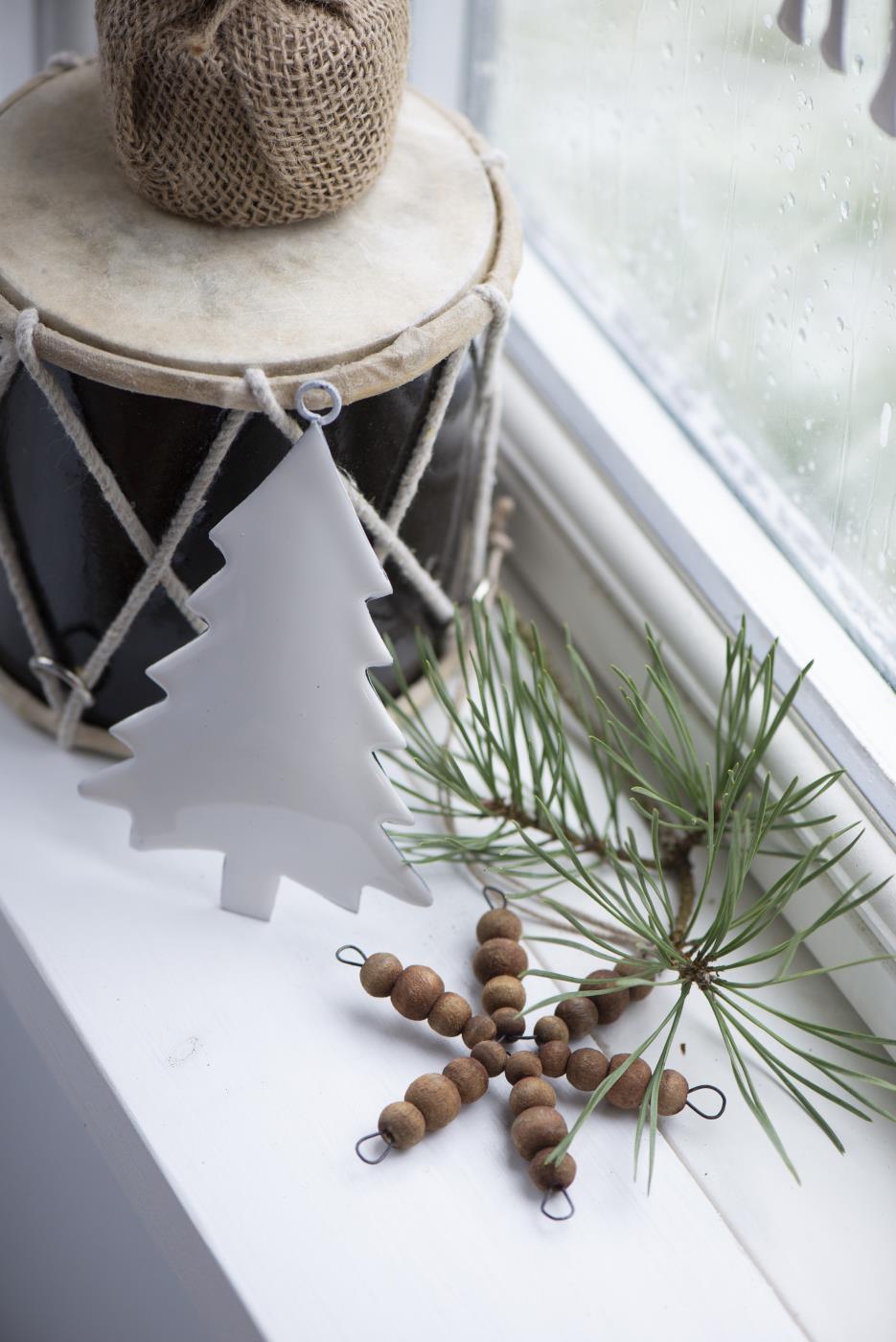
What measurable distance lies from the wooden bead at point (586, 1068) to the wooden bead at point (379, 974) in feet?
0.28

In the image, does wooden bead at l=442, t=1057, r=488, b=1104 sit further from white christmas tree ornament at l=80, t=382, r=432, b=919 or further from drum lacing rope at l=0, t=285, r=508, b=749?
drum lacing rope at l=0, t=285, r=508, b=749

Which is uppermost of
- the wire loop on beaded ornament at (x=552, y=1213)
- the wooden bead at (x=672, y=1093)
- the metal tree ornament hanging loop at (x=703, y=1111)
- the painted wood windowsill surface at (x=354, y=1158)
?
the wooden bead at (x=672, y=1093)

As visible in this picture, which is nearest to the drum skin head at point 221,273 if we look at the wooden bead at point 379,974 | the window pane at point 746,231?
the window pane at point 746,231

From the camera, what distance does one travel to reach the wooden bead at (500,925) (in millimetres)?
668

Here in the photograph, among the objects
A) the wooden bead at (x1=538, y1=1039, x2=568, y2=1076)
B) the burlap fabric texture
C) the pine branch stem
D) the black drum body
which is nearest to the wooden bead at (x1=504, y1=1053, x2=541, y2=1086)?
the wooden bead at (x1=538, y1=1039, x2=568, y2=1076)

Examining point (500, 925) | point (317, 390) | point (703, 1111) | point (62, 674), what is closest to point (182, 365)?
point (317, 390)

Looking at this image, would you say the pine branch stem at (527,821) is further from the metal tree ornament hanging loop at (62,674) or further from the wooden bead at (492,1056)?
the metal tree ornament hanging loop at (62,674)

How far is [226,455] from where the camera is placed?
614 millimetres

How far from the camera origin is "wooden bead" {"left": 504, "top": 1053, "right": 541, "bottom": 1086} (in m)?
0.61

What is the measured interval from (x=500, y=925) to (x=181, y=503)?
9.8 inches

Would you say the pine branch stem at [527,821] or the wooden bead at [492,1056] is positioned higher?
the pine branch stem at [527,821]

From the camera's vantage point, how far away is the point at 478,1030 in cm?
62

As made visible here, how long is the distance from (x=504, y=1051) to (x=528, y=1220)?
70mm

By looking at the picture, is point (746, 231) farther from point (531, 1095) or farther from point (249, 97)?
point (531, 1095)
